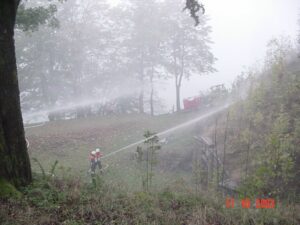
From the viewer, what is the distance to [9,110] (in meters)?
4.25

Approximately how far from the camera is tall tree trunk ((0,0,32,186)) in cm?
415

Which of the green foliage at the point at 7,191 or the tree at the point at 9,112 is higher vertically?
the tree at the point at 9,112

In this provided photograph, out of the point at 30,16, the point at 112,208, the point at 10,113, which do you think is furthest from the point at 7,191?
the point at 30,16

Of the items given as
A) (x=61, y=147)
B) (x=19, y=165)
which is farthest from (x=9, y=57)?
(x=61, y=147)

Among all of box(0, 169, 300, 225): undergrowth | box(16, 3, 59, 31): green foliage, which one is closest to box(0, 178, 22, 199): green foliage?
box(0, 169, 300, 225): undergrowth

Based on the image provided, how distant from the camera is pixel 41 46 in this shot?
92.2 ft

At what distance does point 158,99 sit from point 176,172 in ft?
70.7

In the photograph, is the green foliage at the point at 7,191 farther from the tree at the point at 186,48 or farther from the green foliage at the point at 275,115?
the tree at the point at 186,48

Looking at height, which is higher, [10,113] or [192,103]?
[10,113]

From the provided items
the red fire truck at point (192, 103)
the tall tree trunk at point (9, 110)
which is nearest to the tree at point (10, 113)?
the tall tree trunk at point (9, 110)

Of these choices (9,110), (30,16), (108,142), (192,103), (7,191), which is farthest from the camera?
(192,103)

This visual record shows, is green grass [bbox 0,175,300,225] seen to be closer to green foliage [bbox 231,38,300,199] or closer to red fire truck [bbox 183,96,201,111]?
green foliage [bbox 231,38,300,199]

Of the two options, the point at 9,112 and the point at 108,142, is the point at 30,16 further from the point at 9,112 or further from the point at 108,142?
the point at 108,142

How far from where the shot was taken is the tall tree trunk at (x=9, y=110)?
163 inches
